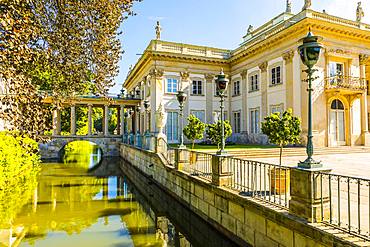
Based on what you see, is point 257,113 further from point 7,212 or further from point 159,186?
point 7,212

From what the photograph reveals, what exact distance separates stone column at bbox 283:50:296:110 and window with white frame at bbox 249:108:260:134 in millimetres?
3732

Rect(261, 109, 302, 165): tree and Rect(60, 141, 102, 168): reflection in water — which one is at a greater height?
Rect(261, 109, 302, 165): tree

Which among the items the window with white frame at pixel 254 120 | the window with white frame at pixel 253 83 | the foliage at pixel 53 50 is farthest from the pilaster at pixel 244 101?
the foliage at pixel 53 50

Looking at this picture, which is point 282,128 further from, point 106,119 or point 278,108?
point 106,119

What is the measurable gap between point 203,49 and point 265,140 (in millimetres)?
10254

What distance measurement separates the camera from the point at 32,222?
9156mm

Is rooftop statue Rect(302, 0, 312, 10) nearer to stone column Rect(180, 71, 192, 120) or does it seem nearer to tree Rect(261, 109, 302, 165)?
stone column Rect(180, 71, 192, 120)

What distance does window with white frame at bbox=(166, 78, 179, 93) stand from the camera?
2486 cm

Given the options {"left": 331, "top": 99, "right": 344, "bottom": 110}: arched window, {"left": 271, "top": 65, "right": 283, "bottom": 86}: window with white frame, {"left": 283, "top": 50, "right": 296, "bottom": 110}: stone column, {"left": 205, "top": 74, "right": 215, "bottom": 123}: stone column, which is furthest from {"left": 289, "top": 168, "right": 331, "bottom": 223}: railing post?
{"left": 205, "top": 74, "right": 215, "bottom": 123}: stone column

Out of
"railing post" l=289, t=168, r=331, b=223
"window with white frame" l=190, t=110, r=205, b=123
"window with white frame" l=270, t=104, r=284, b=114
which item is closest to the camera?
"railing post" l=289, t=168, r=331, b=223

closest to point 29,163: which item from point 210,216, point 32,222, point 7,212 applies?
point 7,212

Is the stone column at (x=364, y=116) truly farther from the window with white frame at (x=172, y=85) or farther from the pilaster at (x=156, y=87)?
the pilaster at (x=156, y=87)

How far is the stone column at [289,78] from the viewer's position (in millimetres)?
19656

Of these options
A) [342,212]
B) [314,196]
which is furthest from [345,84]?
[314,196]
